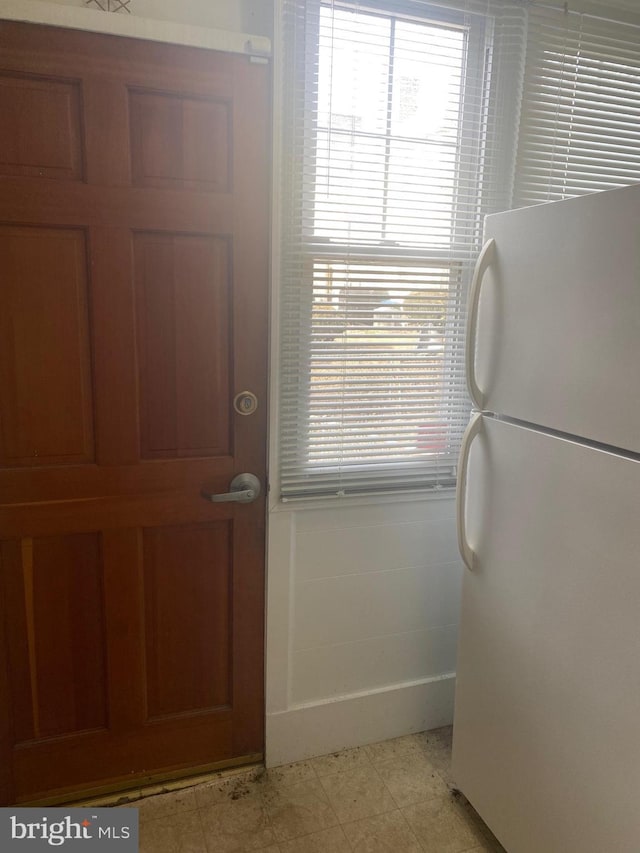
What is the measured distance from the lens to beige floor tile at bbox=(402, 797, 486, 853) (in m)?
1.67

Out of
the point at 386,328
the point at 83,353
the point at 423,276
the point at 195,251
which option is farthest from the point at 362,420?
the point at 83,353

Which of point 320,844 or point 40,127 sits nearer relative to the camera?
point 40,127

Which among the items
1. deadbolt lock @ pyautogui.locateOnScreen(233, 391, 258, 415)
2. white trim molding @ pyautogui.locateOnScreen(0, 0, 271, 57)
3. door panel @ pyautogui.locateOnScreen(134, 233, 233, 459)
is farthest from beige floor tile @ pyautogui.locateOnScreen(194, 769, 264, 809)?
white trim molding @ pyautogui.locateOnScreen(0, 0, 271, 57)

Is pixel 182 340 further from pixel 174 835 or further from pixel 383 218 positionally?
pixel 174 835

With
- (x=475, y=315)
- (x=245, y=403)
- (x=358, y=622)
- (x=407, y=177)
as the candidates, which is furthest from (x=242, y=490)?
(x=407, y=177)

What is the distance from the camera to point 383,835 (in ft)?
5.58

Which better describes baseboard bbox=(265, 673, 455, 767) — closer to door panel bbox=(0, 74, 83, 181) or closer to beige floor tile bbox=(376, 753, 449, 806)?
beige floor tile bbox=(376, 753, 449, 806)

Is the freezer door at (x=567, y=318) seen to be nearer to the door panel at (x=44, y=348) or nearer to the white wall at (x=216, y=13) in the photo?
the white wall at (x=216, y=13)

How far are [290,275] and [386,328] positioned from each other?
1.09 feet

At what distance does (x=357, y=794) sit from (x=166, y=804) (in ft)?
1.86

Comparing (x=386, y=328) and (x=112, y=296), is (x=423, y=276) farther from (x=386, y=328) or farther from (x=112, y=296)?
(x=112, y=296)

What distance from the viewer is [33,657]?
167 centimetres

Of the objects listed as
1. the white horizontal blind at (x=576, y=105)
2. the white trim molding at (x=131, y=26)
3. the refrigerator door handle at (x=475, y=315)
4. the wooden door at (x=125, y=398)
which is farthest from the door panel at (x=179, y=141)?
the white horizontal blind at (x=576, y=105)

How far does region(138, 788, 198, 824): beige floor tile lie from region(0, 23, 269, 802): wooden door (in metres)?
0.08
